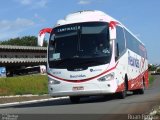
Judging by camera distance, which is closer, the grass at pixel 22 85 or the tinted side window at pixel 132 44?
the tinted side window at pixel 132 44

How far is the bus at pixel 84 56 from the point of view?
1873cm

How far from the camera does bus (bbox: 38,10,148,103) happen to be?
18.7 meters

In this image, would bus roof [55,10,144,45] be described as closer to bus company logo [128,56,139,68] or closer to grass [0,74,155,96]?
bus company logo [128,56,139,68]

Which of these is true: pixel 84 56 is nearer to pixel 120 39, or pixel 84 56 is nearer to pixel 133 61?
pixel 120 39

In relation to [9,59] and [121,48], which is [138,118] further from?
[9,59]

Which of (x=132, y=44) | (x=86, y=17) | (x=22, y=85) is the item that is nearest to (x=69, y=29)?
(x=86, y=17)

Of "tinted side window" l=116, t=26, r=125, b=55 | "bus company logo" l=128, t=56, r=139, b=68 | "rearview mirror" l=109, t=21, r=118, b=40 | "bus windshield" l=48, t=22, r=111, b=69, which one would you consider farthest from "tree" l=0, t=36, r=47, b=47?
"rearview mirror" l=109, t=21, r=118, b=40

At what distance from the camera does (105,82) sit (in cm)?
1877

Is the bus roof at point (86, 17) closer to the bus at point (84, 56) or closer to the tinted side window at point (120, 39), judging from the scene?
the bus at point (84, 56)

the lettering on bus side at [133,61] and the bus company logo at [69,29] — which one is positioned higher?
the bus company logo at [69,29]

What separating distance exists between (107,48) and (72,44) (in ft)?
4.89

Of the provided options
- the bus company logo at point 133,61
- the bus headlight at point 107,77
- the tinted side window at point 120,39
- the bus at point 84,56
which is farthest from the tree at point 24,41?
the bus headlight at point 107,77

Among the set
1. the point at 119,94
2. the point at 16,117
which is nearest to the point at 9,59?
the point at 119,94

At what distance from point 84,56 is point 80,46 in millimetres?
502
